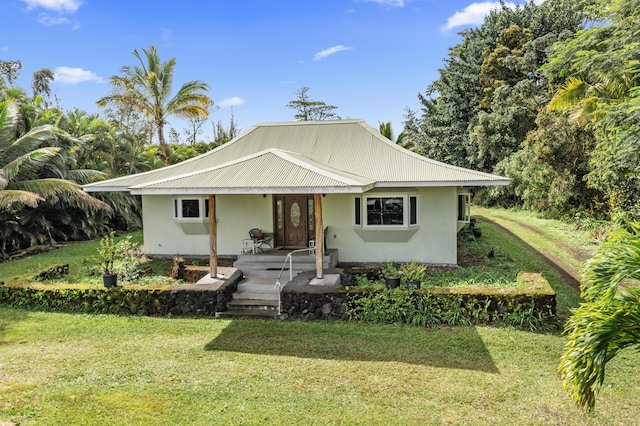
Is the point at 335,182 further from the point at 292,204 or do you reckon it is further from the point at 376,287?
the point at 292,204

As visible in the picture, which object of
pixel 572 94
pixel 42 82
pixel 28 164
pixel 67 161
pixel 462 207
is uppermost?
pixel 42 82

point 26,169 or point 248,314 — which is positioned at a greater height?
point 26,169

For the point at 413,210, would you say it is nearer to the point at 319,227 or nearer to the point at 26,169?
the point at 319,227

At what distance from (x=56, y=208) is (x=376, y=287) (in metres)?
15.6

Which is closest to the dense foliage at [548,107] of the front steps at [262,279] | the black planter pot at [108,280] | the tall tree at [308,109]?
the front steps at [262,279]

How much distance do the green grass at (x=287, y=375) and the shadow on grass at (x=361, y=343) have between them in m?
0.03

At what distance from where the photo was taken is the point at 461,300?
8516mm

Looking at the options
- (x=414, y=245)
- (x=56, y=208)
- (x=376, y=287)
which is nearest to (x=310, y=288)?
(x=376, y=287)

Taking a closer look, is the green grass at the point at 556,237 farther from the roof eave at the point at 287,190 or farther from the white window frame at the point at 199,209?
the white window frame at the point at 199,209

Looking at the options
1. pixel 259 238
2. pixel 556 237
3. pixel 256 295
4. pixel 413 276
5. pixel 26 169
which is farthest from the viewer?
pixel 556 237

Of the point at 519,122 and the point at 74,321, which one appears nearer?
the point at 74,321

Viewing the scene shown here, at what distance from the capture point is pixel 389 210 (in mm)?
12188

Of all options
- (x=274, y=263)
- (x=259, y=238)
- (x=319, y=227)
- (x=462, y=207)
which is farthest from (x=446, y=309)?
(x=462, y=207)

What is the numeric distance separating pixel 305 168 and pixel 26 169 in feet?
40.3
